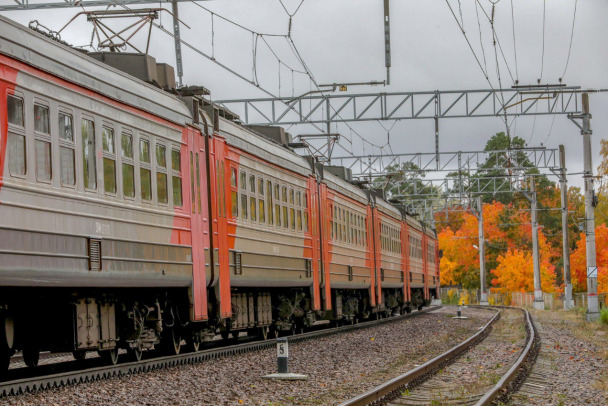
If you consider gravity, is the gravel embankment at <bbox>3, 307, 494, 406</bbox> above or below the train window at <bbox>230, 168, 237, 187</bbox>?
below

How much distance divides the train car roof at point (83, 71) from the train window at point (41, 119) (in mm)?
401

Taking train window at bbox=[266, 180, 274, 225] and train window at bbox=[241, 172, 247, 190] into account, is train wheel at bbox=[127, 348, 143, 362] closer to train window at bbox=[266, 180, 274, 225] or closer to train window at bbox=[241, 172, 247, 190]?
train window at bbox=[241, 172, 247, 190]

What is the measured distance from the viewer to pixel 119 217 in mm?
11977

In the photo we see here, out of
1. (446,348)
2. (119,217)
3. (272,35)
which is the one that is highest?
(272,35)

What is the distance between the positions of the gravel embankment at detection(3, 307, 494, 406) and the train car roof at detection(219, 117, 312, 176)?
11.3 ft

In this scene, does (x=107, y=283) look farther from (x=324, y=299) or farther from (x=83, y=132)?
(x=324, y=299)

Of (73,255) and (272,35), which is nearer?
(73,255)

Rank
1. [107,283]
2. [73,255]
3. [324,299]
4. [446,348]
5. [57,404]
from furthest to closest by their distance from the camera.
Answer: [324,299] → [446,348] → [107,283] → [73,255] → [57,404]

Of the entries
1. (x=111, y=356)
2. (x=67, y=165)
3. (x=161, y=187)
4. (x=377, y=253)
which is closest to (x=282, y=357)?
(x=111, y=356)

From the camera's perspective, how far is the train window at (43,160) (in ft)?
33.5

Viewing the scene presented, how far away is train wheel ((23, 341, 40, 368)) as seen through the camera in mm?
11691

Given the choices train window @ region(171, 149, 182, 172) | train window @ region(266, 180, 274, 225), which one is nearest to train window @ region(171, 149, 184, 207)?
train window @ region(171, 149, 182, 172)

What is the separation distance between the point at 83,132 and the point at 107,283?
1.71 metres

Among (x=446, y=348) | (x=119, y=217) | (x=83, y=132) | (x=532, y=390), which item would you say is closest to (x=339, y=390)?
(x=532, y=390)
